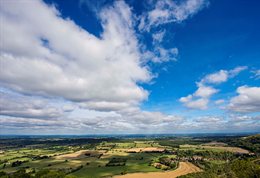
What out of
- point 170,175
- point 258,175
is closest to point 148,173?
point 170,175

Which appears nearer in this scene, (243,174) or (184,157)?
(243,174)

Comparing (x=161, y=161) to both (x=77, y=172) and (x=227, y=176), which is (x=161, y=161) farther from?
(x=227, y=176)

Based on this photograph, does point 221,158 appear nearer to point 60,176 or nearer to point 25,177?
point 60,176

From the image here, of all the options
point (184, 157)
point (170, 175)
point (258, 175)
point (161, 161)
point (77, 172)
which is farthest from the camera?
point (184, 157)

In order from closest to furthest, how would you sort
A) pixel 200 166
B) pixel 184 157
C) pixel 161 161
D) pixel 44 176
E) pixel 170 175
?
pixel 44 176 < pixel 170 175 < pixel 200 166 < pixel 161 161 < pixel 184 157

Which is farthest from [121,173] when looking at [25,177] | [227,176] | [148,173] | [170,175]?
[227,176]

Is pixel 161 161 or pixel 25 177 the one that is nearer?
pixel 25 177

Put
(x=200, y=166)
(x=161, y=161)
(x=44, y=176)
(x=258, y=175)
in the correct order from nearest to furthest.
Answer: (x=258, y=175) → (x=44, y=176) → (x=200, y=166) → (x=161, y=161)

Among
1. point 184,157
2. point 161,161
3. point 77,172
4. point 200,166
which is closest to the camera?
point 77,172
